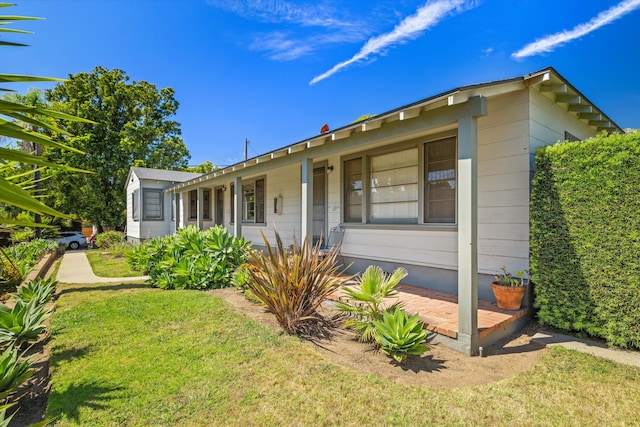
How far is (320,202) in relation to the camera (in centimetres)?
864

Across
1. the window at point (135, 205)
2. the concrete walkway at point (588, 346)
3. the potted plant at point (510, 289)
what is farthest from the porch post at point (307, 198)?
the window at point (135, 205)

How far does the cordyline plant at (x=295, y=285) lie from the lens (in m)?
4.53

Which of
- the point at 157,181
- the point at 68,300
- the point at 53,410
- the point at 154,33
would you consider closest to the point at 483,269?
the point at 53,410

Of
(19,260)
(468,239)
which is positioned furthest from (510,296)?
(19,260)

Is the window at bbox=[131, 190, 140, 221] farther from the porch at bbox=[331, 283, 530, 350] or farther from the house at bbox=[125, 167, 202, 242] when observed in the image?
the porch at bbox=[331, 283, 530, 350]

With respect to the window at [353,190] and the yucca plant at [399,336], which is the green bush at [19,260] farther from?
the window at [353,190]

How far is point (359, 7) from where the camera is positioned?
8242 mm

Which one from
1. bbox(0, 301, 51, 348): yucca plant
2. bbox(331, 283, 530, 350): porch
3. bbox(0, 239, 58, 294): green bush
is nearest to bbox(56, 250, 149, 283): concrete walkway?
bbox(0, 239, 58, 294): green bush

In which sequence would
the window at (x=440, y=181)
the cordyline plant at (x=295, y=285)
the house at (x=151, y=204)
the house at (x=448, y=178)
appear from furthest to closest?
1. the house at (x=151, y=204)
2. the window at (x=440, y=181)
3. the cordyline plant at (x=295, y=285)
4. the house at (x=448, y=178)

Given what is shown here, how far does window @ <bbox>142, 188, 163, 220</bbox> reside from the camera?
15.8 metres

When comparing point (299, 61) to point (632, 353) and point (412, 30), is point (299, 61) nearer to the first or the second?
point (412, 30)

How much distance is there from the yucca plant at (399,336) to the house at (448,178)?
0.65 m

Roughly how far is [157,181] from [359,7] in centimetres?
1276

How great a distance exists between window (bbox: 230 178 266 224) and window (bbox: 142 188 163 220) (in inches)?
259
